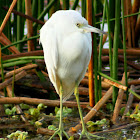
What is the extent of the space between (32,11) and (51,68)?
1551 millimetres

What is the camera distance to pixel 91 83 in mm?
2621

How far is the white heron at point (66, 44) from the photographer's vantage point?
1992mm

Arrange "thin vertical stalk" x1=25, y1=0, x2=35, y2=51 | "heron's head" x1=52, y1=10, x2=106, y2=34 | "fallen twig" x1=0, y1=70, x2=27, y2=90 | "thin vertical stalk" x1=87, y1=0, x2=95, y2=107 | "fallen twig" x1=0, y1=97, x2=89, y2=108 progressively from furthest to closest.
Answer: "thin vertical stalk" x1=25, y1=0, x2=35, y2=51, "fallen twig" x1=0, y1=70, x2=27, y2=90, "fallen twig" x1=0, y1=97, x2=89, y2=108, "thin vertical stalk" x1=87, y1=0, x2=95, y2=107, "heron's head" x1=52, y1=10, x2=106, y2=34

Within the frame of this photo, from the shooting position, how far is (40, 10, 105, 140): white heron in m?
1.99

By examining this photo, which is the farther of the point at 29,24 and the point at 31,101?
the point at 29,24

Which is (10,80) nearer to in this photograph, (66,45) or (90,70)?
(90,70)

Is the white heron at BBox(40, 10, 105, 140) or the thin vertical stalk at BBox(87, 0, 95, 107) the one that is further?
the thin vertical stalk at BBox(87, 0, 95, 107)

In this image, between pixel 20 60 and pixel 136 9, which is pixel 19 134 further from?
pixel 136 9

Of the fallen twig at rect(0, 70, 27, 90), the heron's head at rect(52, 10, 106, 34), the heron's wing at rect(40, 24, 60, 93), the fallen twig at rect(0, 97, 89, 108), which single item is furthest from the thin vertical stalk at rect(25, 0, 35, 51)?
the heron's head at rect(52, 10, 106, 34)

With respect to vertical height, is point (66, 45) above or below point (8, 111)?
above

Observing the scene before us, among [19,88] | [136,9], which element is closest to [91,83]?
[19,88]

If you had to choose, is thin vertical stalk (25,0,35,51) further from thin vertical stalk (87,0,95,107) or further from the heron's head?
the heron's head

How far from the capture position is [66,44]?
2033mm

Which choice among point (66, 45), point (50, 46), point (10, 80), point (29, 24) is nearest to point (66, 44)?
point (66, 45)
